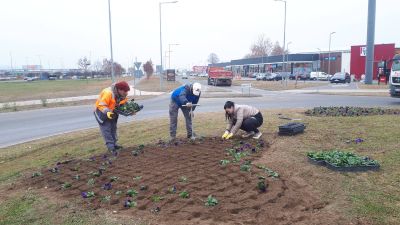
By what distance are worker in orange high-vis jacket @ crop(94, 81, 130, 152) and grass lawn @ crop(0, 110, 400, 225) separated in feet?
2.46

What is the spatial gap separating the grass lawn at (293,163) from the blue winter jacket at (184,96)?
1.35 metres

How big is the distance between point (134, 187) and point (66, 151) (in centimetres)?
429

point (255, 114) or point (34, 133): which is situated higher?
point (255, 114)

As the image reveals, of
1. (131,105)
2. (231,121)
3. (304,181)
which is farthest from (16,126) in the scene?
(304,181)

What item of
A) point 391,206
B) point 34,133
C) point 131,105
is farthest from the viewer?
point 34,133

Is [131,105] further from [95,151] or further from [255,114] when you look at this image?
[255,114]

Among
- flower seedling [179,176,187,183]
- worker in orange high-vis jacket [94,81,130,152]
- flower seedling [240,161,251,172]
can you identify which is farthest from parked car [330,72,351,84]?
flower seedling [179,176,187,183]

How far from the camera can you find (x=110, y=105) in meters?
8.01

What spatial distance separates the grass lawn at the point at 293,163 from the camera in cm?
477

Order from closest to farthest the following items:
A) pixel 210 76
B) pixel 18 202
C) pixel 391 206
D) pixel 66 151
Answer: pixel 391 206 → pixel 18 202 → pixel 66 151 → pixel 210 76

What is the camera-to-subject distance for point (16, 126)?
15.4 metres

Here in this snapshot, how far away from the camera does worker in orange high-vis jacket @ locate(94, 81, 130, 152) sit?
793 cm

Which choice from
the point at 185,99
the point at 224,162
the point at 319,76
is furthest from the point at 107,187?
the point at 319,76

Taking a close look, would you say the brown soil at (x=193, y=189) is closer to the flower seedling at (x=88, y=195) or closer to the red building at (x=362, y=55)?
the flower seedling at (x=88, y=195)
